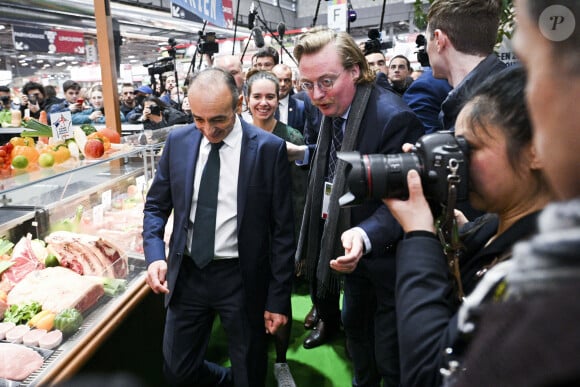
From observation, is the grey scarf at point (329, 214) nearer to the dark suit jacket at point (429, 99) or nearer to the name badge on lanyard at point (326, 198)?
the name badge on lanyard at point (326, 198)

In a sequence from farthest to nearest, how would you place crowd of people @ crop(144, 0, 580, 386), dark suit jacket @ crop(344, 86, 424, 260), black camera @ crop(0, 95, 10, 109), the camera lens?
1. black camera @ crop(0, 95, 10, 109)
2. dark suit jacket @ crop(344, 86, 424, 260)
3. the camera lens
4. crowd of people @ crop(144, 0, 580, 386)

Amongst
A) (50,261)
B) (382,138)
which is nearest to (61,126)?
(50,261)

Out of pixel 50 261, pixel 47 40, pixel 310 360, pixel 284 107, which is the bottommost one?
pixel 310 360

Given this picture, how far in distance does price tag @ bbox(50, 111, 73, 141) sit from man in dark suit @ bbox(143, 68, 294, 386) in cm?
96

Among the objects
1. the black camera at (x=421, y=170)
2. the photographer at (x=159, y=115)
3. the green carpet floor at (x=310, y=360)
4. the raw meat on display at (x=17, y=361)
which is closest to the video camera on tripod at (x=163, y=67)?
the photographer at (x=159, y=115)

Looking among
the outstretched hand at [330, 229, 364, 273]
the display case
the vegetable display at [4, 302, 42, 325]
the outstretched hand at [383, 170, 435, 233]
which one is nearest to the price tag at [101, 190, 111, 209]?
the display case

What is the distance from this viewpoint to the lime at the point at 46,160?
7.33 feet

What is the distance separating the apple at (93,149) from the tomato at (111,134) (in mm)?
368

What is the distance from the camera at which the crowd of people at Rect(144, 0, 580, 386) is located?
0.36 metres

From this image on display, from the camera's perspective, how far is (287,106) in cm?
368

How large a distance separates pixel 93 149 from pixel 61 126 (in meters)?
0.32

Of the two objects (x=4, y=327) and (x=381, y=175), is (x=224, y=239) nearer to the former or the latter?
(x=4, y=327)

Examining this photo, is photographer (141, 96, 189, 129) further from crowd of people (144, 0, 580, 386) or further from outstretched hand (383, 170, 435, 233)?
outstretched hand (383, 170, 435, 233)

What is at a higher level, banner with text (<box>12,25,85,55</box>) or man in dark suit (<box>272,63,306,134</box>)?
banner with text (<box>12,25,85,55</box>)
